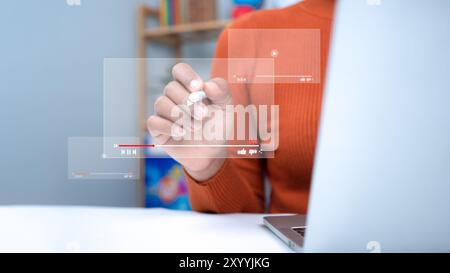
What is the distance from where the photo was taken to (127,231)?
45cm

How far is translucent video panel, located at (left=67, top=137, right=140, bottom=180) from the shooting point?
435mm

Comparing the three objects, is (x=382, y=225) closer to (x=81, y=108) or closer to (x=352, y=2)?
(x=352, y=2)

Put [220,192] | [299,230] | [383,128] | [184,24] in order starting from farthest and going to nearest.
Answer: [184,24] → [220,192] → [299,230] → [383,128]

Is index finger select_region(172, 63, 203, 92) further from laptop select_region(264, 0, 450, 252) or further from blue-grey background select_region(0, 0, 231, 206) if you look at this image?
laptop select_region(264, 0, 450, 252)

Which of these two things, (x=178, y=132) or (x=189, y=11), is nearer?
(x=178, y=132)

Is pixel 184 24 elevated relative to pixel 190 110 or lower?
elevated

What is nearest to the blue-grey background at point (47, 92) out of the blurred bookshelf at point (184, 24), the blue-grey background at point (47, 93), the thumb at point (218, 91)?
the blue-grey background at point (47, 93)

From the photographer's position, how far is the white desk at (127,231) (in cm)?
39

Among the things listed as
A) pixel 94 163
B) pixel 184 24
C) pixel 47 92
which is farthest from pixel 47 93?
pixel 184 24

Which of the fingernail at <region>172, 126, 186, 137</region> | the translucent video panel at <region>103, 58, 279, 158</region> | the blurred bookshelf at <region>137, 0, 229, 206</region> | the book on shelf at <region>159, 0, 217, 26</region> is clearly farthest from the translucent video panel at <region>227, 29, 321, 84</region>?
the book on shelf at <region>159, 0, 217, 26</region>

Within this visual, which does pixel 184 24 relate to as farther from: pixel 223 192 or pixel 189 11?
pixel 223 192

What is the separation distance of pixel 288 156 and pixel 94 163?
329 millimetres

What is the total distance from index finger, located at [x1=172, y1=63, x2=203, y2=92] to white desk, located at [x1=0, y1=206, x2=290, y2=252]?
7.0 inches

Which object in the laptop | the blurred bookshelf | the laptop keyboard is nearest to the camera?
the laptop
